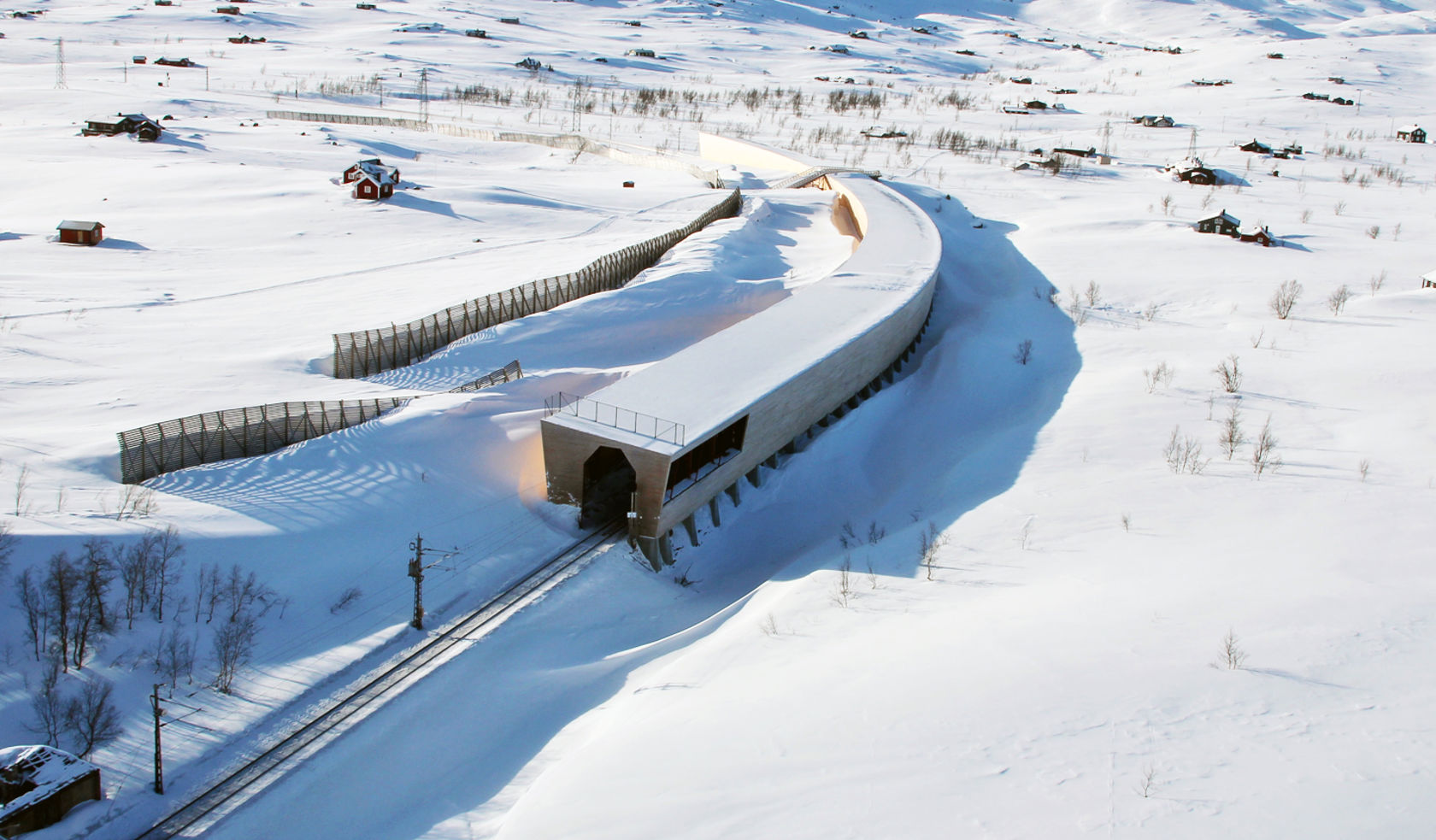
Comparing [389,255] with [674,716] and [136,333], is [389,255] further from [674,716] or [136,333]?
[674,716]

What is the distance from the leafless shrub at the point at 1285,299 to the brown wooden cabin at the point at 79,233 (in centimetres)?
4208

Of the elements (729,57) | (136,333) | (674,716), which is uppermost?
(729,57)

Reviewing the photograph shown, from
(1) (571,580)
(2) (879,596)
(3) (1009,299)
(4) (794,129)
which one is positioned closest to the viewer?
(2) (879,596)

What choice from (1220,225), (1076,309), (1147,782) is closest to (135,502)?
(1147,782)

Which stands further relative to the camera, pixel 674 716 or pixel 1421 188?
pixel 1421 188

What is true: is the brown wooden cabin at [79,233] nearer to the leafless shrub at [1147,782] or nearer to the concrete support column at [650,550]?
the concrete support column at [650,550]

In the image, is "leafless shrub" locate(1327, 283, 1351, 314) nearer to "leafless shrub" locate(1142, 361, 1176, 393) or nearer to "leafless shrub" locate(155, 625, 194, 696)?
"leafless shrub" locate(1142, 361, 1176, 393)

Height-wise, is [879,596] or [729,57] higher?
[729,57]

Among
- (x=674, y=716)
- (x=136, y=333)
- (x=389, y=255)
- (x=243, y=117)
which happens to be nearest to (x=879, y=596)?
(x=674, y=716)

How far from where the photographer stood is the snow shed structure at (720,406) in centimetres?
2358

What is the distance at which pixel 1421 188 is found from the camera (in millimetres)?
Answer: 57531

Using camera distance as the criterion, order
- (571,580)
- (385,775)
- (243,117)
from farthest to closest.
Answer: (243,117)
(571,580)
(385,775)

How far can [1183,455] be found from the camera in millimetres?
24312

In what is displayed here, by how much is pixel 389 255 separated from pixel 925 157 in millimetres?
40985
